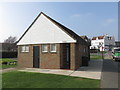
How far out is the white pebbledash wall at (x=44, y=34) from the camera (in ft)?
43.9

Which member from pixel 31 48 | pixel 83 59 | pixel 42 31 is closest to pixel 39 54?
pixel 31 48

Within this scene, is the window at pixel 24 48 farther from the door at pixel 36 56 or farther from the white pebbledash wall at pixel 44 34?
the door at pixel 36 56

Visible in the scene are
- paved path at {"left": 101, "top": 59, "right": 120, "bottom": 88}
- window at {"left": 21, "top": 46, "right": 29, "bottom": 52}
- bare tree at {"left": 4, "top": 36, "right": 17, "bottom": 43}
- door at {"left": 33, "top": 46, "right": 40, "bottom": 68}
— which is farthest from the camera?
bare tree at {"left": 4, "top": 36, "right": 17, "bottom": 43}

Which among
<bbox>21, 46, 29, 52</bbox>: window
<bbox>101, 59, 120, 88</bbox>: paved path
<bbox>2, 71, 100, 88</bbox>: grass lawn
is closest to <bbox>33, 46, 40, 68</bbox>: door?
<bbox>21, 46, 29, 52</bbox>: window

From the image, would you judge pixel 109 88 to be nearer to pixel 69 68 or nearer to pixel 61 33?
pixel 69 68

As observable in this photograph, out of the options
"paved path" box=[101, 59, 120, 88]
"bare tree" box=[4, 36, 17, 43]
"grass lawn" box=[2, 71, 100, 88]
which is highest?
"bare tree" box=[4, 36, 17, 43]

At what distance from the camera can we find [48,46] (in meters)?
14.0

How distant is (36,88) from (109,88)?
413 cm

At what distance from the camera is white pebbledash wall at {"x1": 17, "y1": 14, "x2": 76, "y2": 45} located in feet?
43.9

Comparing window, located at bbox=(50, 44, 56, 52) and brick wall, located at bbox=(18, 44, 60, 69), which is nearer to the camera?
brick wall, located at bbox=(18, 44, 60, 69)

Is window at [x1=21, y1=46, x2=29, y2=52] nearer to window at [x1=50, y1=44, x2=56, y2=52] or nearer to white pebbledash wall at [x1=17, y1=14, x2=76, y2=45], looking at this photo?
white pebbledash wall at [x1=17, y1=14, x2=76, y2=45]

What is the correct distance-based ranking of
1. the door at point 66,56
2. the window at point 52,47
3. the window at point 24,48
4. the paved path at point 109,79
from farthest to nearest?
1. the window at point 24,48
2. the window at point 52,47
3. the door at point 66,56
4. the paved path at point 109,79

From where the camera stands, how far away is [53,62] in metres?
13.6

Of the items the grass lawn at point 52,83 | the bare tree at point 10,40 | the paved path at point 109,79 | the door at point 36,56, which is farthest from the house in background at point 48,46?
the bare tree at point 10,40
